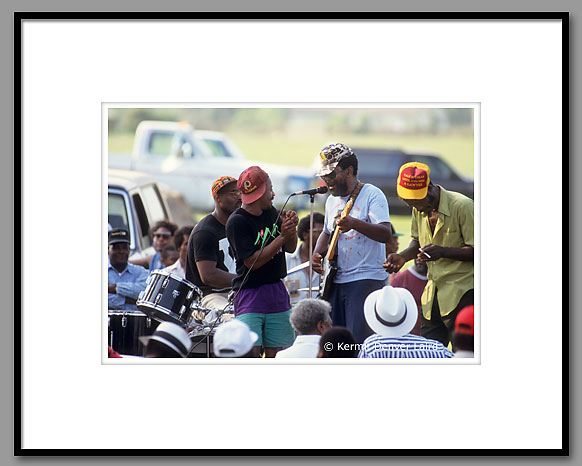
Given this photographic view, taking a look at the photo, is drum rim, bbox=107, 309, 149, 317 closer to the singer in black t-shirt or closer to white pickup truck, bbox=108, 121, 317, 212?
the singer in black t-shirt

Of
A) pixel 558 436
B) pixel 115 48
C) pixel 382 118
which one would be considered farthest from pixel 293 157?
pixel 558 436

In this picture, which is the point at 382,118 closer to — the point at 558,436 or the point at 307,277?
the point at 307,277

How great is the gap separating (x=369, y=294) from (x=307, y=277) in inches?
15.1

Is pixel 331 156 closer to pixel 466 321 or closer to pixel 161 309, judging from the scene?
pixel 466 321

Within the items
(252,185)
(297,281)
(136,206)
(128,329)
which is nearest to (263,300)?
(297,281)

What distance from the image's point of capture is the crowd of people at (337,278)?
5.48 m

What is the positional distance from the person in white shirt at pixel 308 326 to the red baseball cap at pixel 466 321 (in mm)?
726

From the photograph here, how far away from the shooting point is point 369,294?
561 centimetres

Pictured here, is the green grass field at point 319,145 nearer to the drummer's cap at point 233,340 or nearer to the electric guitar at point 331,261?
the electric guitar at point 331,261

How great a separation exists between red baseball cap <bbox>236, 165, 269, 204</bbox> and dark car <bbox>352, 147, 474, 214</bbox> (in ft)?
1.90

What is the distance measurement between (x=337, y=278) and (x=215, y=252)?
745mm

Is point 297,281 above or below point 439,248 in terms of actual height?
below

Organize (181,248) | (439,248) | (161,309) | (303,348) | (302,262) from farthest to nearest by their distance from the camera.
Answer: (181,248) → (302,262) → (161,309) → (439,248) → (303,348)

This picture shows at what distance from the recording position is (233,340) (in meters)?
5.48
